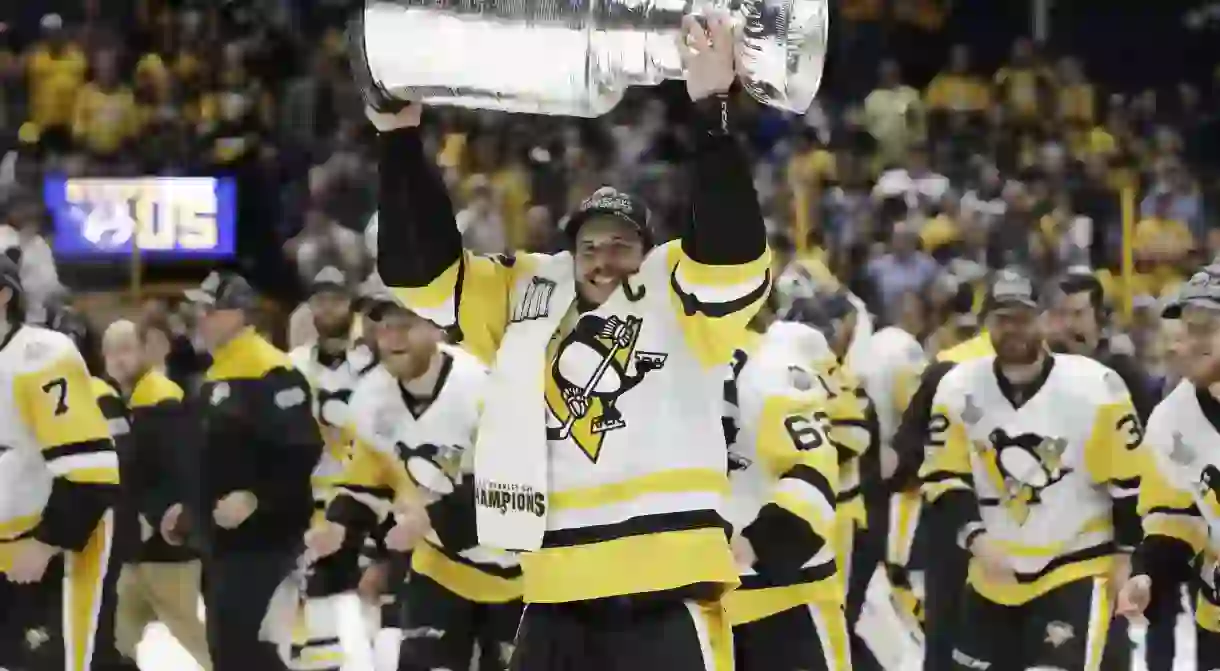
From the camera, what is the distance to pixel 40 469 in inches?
220

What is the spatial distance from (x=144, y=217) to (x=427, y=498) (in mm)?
6481

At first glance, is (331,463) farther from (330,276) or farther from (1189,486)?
(1189,486)

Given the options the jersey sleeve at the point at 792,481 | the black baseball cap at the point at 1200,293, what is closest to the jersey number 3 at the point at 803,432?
the jersey sleeve at the point at 792,481

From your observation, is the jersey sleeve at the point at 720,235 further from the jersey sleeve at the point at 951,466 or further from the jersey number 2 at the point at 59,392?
the jersey sleeve at the point at 951,466

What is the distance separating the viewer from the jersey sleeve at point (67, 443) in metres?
5.48

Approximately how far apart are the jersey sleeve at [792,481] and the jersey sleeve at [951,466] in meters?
1.25

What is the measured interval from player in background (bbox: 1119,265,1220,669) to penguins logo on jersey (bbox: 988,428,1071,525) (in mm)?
725

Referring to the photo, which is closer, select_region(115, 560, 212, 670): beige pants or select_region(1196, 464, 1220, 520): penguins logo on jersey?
select_region(1196, 464, 1220, 520): penguins logo on jersey

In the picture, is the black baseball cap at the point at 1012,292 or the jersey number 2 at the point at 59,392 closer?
the jersey number 2 at the point at 59,392

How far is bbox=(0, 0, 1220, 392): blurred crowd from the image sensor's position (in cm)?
1180

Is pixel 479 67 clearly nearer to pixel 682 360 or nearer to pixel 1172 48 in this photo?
pixel 682 360

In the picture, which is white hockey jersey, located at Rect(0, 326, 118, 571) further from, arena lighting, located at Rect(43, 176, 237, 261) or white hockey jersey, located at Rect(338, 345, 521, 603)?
arena lighting, located at Rect(43, 176, 237, 261)

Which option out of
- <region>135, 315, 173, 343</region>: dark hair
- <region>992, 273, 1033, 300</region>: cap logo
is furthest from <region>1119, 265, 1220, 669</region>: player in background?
<region>135, 315, 173, 343</region>: dark hair

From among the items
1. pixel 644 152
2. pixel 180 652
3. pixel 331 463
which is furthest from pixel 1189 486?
pixel 644 152
